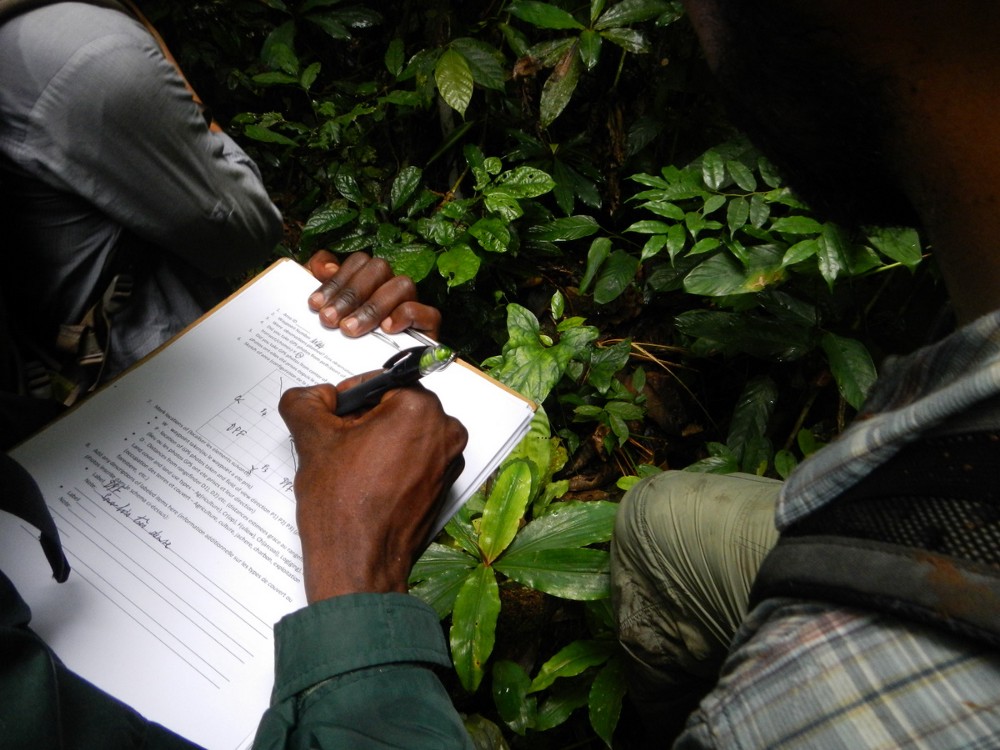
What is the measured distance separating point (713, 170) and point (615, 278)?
0.32 meters

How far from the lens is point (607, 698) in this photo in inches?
42.6

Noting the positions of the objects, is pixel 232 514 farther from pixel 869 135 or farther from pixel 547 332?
pixel 547 332

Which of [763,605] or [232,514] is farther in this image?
[232,514]

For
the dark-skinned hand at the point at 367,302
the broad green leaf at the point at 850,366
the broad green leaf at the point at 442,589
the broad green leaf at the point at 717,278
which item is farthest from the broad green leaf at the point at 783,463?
the dark-skinned hand at the point at 367,302

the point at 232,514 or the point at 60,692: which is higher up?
the point at 60,692

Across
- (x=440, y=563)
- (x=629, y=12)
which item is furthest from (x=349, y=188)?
(x=440, y=563)

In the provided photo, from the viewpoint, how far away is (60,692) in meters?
0.43

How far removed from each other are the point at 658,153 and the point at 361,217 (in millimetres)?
844

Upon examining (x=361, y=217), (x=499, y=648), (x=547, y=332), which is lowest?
(x=499, y=648)

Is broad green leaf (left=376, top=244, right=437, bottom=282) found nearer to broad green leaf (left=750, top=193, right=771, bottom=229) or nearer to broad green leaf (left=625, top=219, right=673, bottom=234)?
broad green leaf (left=625, top=219, right=673, bottom=234)

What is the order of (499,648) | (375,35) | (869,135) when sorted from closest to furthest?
(869,135)
(499,648)
(375,35)

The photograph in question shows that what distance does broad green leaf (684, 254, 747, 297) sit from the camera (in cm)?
128

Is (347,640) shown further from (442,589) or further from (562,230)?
(562,230)

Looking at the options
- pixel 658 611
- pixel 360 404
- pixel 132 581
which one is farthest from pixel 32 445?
pixel 658 611
